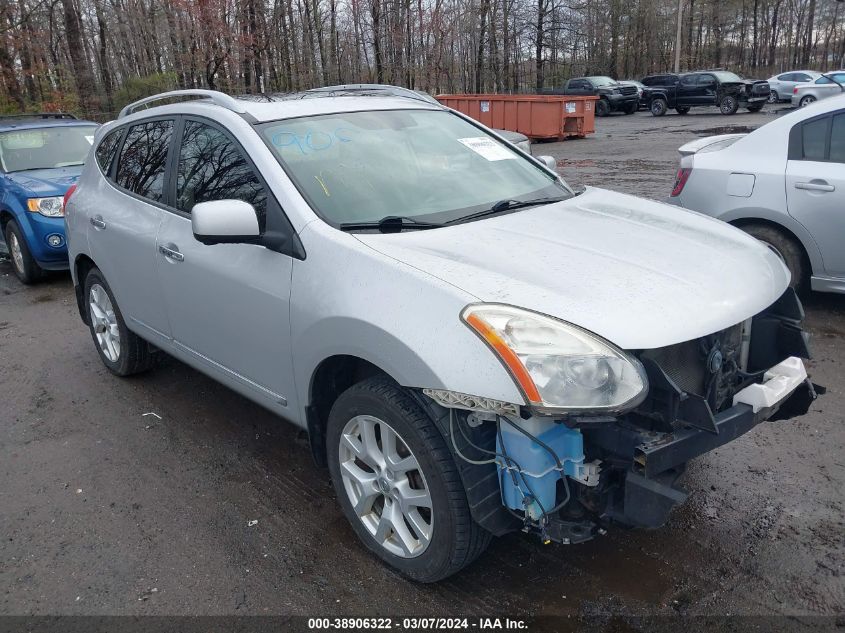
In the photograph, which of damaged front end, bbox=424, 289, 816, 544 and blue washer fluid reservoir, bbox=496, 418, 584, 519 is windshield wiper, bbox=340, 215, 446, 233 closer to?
damaged front end, bbox=424, 289, 816, 544

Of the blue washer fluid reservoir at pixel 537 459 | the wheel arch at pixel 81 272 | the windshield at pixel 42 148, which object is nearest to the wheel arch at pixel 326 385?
the blue washer fluid reservoir at pixel 537 459

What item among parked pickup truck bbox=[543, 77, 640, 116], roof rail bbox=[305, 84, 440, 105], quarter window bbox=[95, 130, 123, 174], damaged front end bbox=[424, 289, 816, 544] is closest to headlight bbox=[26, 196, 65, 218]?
quarter window bbox=[95, 130, 123, 174]

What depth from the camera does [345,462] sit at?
296cm

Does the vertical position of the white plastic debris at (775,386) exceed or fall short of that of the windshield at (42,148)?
it falls short

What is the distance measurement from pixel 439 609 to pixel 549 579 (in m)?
0.47

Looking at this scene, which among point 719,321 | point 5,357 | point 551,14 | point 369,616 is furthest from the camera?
point 551,14

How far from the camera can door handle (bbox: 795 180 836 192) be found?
509 cm

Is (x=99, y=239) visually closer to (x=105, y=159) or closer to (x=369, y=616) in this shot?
(x=105, y=159)

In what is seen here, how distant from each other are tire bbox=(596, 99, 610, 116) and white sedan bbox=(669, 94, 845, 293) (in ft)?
95.0

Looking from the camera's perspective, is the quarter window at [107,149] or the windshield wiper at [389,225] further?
the quarter window at [107,149]

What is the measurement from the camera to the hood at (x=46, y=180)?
7688mm

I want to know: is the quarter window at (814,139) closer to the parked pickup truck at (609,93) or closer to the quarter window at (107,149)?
the quarter window at (107,149)

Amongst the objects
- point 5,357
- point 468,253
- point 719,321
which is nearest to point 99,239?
point 5,357

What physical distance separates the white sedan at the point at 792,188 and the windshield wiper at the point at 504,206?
263cm
